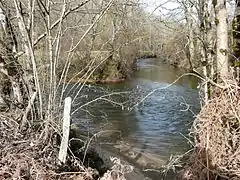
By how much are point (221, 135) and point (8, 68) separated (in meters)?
4.83

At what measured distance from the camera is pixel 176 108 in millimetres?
16266

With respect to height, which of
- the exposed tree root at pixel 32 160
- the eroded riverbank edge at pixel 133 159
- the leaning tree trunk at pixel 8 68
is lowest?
the eroded riverbank edge at pixel 133 159

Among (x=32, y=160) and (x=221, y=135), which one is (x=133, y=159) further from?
(x=32, y=160)

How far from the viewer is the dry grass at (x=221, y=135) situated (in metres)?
5.37

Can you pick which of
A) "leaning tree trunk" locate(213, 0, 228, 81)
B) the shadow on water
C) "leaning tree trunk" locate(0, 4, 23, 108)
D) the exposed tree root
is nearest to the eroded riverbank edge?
the shadow on water

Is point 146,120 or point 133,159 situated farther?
point 146,120

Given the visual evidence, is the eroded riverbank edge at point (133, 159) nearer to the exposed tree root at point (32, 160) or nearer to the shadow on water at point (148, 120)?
the shadow on water at point (148, 120)

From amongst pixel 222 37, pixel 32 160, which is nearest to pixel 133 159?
pixel 222 37

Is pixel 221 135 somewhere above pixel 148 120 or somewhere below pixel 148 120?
above

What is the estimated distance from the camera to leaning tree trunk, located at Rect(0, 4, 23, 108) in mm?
6996

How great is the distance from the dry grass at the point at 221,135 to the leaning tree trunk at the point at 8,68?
154 inches

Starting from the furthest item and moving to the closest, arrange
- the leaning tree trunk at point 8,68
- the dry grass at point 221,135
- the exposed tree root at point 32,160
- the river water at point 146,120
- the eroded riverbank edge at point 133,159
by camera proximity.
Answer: the river water at point 146,120
the eroded riverbank edge at point 133,159
the leaning tree trunk at point 8,68
the dry grass at point 221,135
the exposed tree root at point 32,160

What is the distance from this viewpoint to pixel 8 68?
728 cm

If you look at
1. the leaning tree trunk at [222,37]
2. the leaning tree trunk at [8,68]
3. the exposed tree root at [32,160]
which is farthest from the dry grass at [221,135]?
the leaning tree trunk at [8,68]
